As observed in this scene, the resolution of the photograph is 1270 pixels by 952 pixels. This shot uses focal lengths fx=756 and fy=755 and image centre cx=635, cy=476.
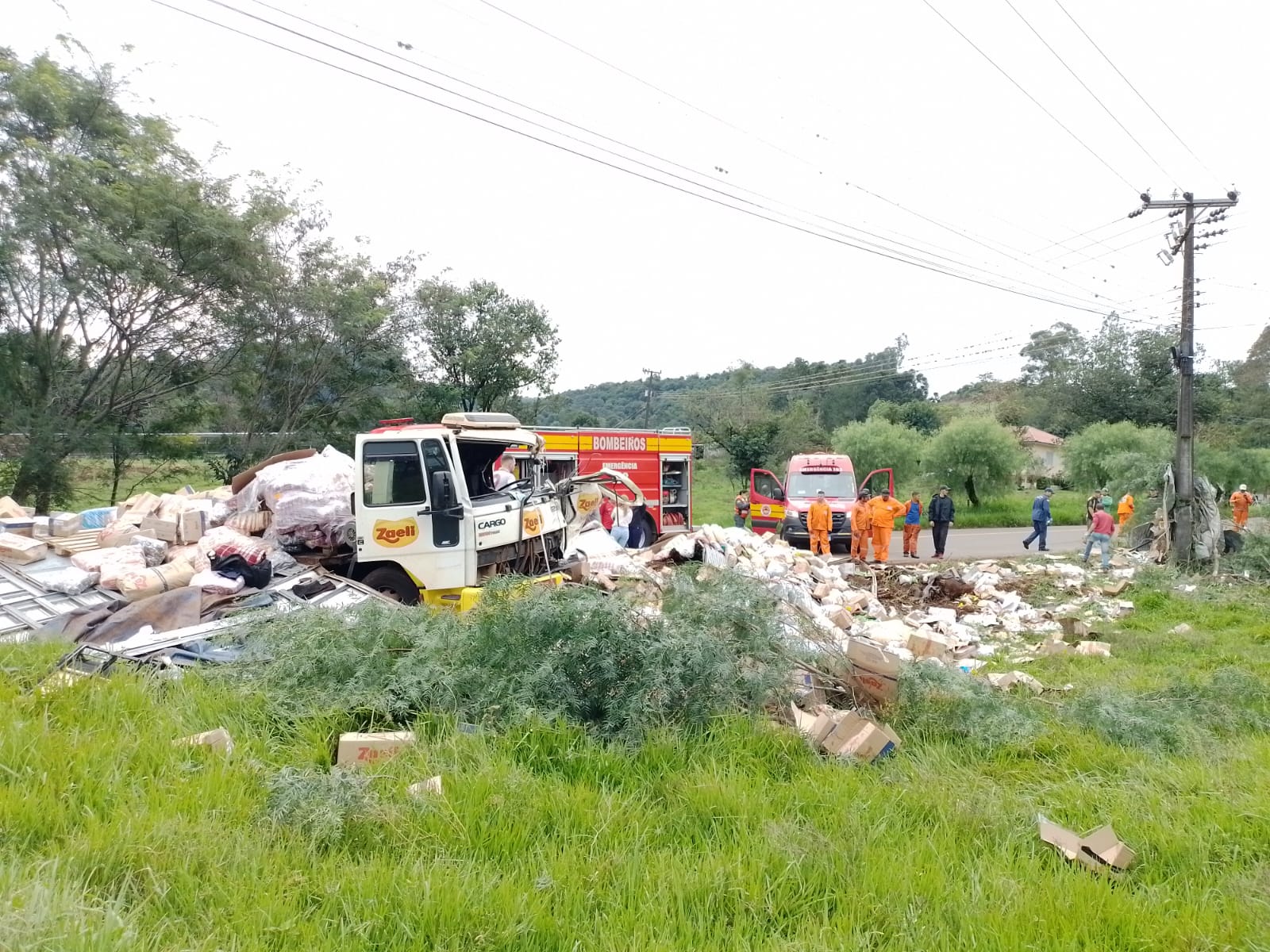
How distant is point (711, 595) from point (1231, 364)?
60268 mm

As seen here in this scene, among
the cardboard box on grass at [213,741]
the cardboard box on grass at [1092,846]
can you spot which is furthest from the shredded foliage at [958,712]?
the cardboard box on grass at [213,741]

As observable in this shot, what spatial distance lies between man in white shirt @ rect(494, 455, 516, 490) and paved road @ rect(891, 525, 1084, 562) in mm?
8280

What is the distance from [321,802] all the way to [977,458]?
1211 inches

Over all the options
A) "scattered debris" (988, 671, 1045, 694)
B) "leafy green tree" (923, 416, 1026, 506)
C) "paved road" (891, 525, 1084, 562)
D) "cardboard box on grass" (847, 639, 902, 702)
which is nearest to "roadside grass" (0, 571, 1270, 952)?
"cardboard box on grass" (847, 639, 902, 702)

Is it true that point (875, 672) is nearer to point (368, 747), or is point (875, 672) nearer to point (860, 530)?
point (368, 747)

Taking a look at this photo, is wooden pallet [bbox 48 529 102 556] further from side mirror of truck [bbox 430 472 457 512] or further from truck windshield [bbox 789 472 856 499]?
truck windshield [bbox 789 472 856 499]

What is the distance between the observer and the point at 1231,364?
50.0m

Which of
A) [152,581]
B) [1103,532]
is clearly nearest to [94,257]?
[152,581]

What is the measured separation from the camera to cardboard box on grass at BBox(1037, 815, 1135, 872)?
9.58 ft

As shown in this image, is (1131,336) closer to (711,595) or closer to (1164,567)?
(1164,567)

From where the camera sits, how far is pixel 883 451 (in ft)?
105

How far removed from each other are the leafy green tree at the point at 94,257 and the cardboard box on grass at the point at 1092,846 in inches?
654

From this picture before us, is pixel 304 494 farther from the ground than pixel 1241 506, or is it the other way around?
pixel 304 494

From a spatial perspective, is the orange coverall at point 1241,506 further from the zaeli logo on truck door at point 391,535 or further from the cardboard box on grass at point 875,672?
the zaeli logo on truck door at point 391,535
